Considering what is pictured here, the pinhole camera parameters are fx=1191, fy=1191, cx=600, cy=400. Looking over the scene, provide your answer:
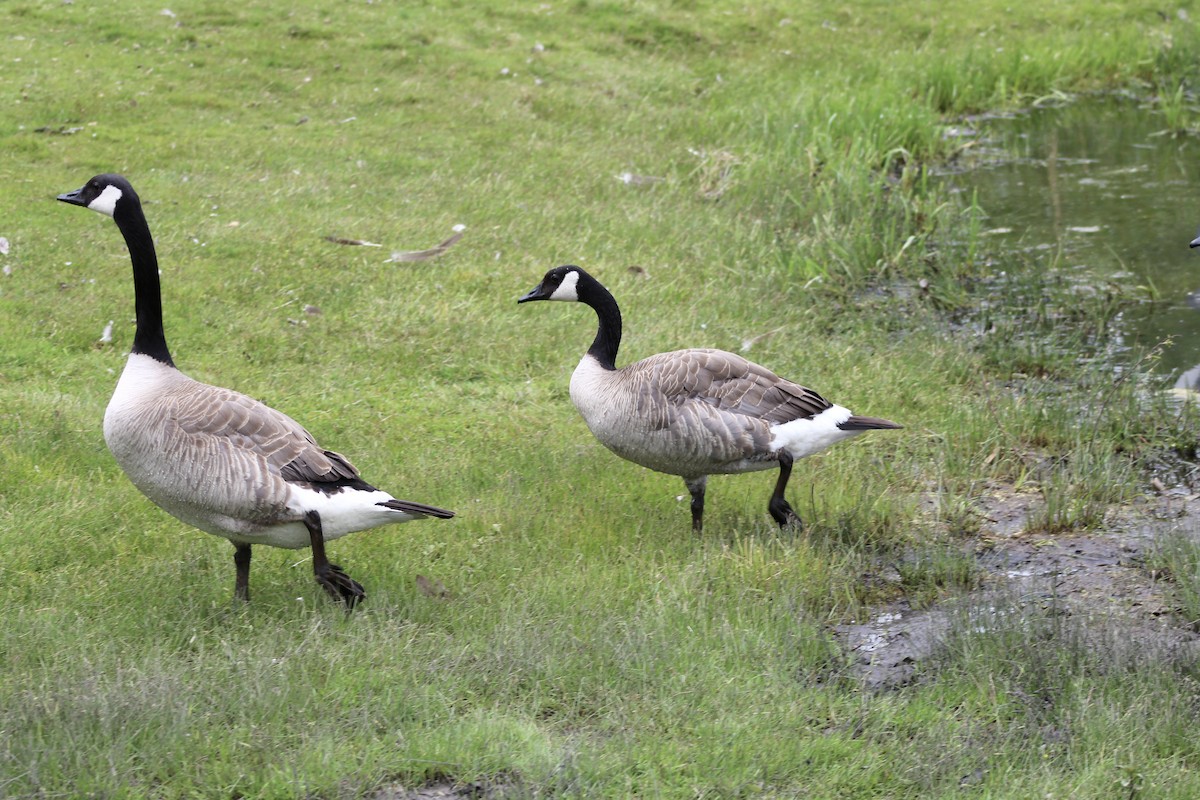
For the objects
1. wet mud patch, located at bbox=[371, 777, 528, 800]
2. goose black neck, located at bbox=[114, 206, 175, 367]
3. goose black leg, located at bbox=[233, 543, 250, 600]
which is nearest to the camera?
wet mud patch, located at bbox=[371, 777, 528, 800]

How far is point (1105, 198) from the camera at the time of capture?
1340cm

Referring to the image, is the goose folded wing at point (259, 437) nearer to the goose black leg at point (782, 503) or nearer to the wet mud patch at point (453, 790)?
the wet mud patch at point (453, 790)

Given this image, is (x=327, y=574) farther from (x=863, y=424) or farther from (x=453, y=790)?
(x=863, y=424)

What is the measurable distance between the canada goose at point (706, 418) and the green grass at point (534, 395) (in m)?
0.44

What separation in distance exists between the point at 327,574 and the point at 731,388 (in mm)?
2488

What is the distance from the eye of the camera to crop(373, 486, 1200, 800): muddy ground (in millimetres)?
5445

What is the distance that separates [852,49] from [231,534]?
14.7m

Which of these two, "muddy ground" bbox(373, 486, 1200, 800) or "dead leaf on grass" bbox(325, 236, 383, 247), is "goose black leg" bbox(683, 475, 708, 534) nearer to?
"muddy ground" bbox(373, 486, 1200, 800)

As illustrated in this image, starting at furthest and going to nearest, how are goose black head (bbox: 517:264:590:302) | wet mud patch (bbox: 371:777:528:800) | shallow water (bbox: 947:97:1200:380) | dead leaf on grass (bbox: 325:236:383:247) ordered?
dead leaf on grass (bbox: 325:236:383:247) → shallow water (bbox: 947:97:1200:380) → goose black head (bbox: 517:264:590:302) → wet mud patch (bbox: 371:777:528:800)

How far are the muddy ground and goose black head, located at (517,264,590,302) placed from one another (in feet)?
8.72

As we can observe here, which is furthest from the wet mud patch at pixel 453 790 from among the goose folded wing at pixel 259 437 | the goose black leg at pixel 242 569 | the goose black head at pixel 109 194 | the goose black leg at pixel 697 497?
the goose black head at pixel 109 194

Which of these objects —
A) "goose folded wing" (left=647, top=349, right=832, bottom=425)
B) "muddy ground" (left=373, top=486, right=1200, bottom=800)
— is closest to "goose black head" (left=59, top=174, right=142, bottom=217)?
"goose folded wing" (left=647, top=349, right=832, bottom=425)

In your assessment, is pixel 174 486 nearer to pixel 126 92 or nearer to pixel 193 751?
pixel 193 751

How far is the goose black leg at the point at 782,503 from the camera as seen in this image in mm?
6602
